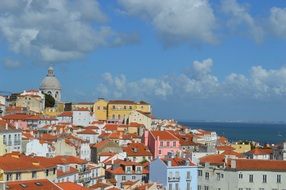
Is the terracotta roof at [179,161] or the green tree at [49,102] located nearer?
the terracotta roof at [179,161]

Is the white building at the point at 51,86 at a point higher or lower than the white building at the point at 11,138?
higher

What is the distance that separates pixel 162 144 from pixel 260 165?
873 inches

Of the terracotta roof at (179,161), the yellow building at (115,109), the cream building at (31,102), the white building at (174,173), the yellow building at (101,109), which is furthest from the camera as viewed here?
the yellow building at (101,109)

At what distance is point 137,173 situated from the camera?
6550 centimetres

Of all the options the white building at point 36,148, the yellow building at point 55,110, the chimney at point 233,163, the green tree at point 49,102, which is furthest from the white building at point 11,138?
the green tree at point 49,102

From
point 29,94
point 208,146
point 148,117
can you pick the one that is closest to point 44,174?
point 208,146

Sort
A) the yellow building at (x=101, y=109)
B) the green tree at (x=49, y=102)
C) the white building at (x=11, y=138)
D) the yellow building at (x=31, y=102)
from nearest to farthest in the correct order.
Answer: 1. the white building at (x=11, y=138)
2. the yellow building at (x=31, y=102)
3. the yellow building at (x=101, y=109)
4. the green tree at (x=49, y=102)

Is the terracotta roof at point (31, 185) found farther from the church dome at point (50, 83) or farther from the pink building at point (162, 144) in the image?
the church dome at point (50, 83)

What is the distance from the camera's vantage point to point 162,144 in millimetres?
84250

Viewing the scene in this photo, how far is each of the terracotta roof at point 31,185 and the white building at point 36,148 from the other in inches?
873

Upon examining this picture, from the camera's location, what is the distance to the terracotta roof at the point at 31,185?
142ft

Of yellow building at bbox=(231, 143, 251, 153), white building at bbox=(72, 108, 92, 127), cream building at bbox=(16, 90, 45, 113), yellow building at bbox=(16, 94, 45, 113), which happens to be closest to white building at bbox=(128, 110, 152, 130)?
white building at bbox=(72, 108, 92, 127)

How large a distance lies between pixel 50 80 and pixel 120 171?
315 feet

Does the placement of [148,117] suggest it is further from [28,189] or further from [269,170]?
[28,189]
